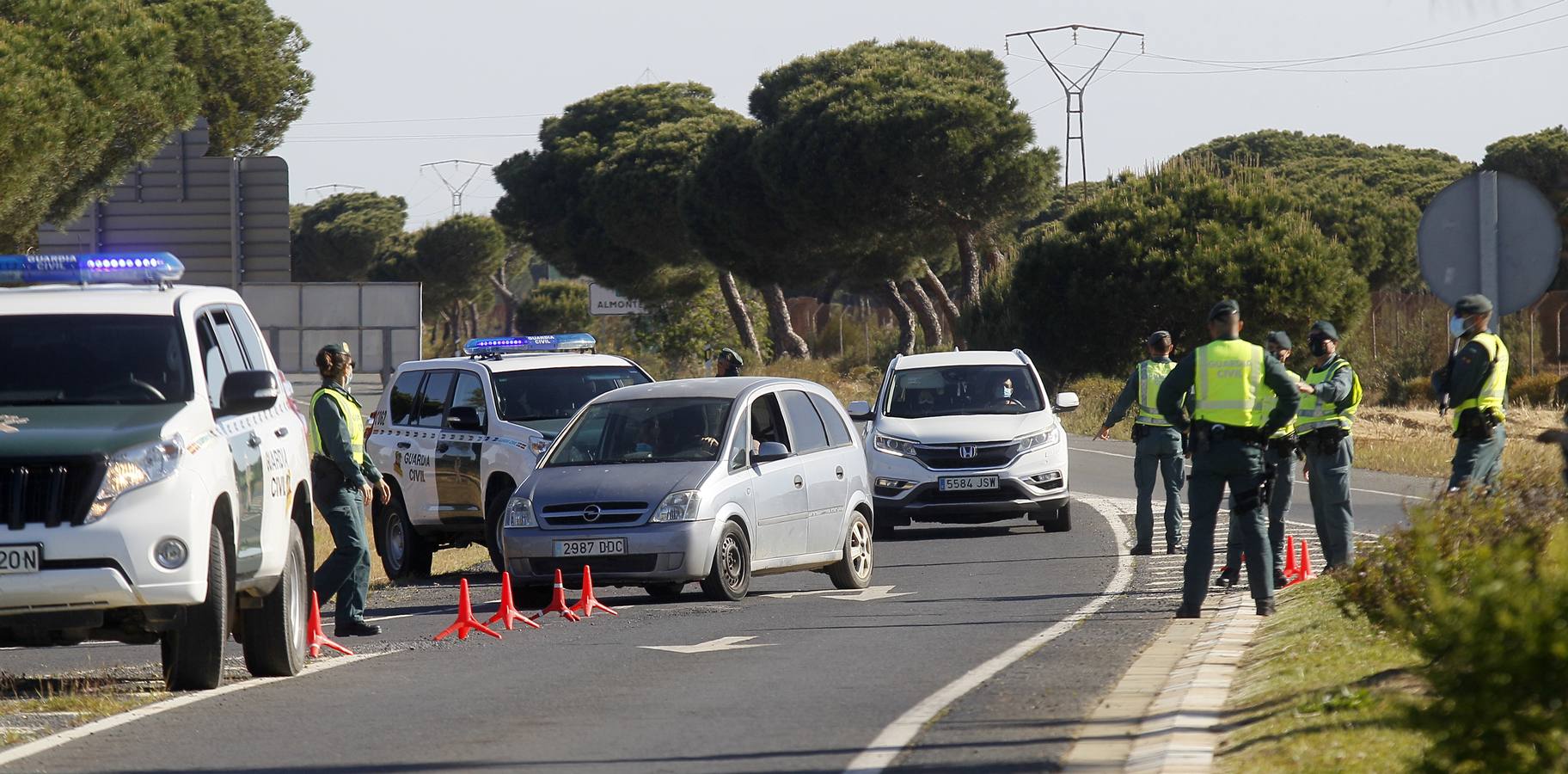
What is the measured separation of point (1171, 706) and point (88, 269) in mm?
5580

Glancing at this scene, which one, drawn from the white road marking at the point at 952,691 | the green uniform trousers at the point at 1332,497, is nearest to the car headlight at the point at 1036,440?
the white road marking at the point at 952,691

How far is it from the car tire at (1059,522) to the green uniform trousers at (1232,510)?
728 centimetres

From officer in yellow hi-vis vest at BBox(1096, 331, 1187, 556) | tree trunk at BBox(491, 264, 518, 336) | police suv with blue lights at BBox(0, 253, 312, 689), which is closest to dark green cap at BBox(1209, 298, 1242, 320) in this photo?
officer in yellow hi-vis vest at BBox(1096, 331, 1187, 556)

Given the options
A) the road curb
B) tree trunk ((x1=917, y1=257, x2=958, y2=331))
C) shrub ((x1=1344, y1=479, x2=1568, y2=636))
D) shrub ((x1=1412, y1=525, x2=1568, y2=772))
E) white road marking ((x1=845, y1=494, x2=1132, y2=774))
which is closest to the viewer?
shrub ((x1=1412, y1=525, x2=1568, y2=772))

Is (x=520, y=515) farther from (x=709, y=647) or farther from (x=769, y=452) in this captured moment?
(x=709, y=647)

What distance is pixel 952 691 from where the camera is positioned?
907 cm

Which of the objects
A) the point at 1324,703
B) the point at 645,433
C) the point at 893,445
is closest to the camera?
the point at 1324,703

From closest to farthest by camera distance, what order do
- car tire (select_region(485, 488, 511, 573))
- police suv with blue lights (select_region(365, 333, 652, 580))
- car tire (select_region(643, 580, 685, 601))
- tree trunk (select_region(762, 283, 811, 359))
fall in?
car tire (select_region(643, 580, 685, 601)) < car tire (select_region(485, 488, 511, 573)) < police suv with blue lights (select_region(365, 333, 652, 580)) < tree trunk (select_region(762, 283, 811, 359))

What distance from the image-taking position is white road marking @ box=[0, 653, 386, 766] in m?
7.75

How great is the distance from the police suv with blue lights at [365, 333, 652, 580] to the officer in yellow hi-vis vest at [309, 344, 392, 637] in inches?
147

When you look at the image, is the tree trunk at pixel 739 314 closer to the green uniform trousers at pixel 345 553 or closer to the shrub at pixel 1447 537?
the green uniform trousers at pixel 345 553

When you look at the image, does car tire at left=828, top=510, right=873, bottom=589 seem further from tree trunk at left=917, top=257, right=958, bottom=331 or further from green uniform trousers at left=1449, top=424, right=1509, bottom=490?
tree trunk at left=917, top=257, right=958, bottom=331

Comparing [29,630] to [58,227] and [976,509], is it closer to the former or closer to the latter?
[976,509]

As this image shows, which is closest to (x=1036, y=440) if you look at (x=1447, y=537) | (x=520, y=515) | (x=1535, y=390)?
(x=520, y=515)
